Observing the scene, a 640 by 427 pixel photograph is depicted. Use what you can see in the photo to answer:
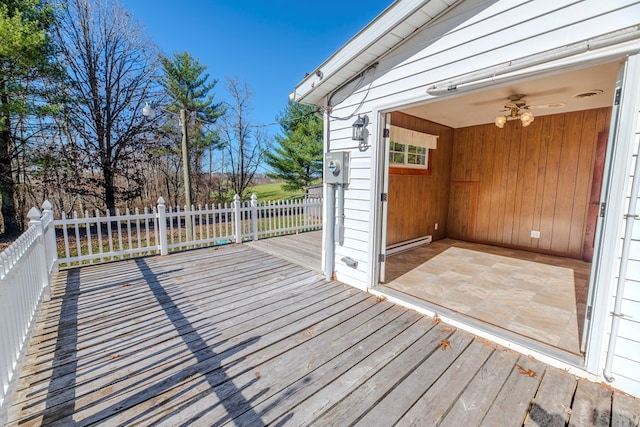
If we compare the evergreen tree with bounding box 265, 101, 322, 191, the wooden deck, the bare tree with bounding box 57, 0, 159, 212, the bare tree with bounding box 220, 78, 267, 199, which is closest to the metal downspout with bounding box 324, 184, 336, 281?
the wooden deck

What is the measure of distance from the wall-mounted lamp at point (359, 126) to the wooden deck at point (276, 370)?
74.4 inches

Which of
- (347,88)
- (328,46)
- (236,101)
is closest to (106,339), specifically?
(347,88)

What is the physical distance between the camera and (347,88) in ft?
11.1

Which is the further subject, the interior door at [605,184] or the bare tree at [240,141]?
the bare tree at [240,141]

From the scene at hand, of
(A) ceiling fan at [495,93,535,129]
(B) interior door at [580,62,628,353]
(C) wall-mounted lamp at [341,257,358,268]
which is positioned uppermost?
(A) ceiling fan at [495,93,535,129]

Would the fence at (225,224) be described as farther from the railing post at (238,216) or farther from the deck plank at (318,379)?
the deck plank at (318,379)

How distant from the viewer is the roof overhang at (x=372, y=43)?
2.44 m

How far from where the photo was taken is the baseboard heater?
4820mm

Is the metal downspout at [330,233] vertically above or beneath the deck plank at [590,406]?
above

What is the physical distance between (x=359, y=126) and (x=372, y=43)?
2.73 feet

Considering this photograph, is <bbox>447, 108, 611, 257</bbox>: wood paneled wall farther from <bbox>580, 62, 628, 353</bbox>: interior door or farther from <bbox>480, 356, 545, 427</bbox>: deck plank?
<bbox>480, 356, 545, 427</bbox>: deck plank

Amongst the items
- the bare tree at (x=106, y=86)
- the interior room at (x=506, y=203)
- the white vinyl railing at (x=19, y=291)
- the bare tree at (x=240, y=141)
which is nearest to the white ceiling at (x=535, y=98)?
the interior room at (x=506, y=203)

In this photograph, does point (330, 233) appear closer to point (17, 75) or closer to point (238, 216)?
point (238, 216)

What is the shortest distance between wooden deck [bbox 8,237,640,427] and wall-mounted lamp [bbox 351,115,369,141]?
1890 mm
